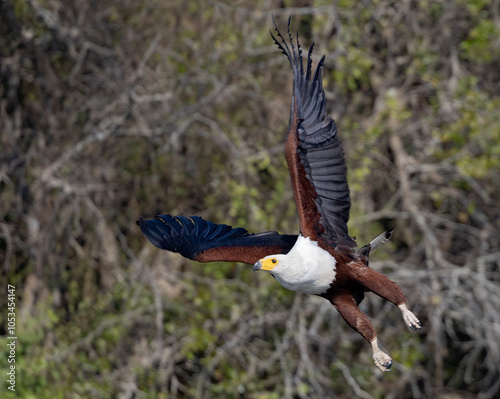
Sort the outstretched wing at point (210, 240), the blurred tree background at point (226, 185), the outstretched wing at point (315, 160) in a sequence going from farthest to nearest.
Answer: the blurred tree background at point (226, 185)
the outstretched wing at point (210, 240)
the outstretched wing at point (315, 160)

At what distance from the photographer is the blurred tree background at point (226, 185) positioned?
346 inches

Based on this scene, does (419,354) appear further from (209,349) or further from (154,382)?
(154,382)

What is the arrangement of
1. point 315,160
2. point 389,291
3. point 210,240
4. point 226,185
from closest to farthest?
point 389,291 → point 315,160 → point 210,240 → point 226,185

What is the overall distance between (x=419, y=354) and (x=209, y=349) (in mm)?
2036

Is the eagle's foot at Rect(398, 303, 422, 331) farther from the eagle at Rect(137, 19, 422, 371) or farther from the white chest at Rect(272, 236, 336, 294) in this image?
the white chest at Rect(272, 236, 336, 294)

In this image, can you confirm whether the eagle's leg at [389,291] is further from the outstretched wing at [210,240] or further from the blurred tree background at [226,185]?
the blurred tree background at [226,185]

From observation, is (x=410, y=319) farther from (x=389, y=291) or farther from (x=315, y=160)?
(x=315, y=160)

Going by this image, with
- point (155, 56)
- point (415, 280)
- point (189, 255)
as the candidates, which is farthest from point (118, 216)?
point (189, 255)

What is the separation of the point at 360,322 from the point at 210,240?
1.31 m

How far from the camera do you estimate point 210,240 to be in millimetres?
6055

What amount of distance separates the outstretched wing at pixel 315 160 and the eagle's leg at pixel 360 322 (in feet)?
1.08

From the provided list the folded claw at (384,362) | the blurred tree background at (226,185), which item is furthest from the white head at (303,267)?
the blurred tree background at (226,185)

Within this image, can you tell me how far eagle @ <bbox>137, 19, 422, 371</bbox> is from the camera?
5160 millimetres

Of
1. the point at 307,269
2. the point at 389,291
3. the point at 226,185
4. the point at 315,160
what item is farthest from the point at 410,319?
the point at 226,185
